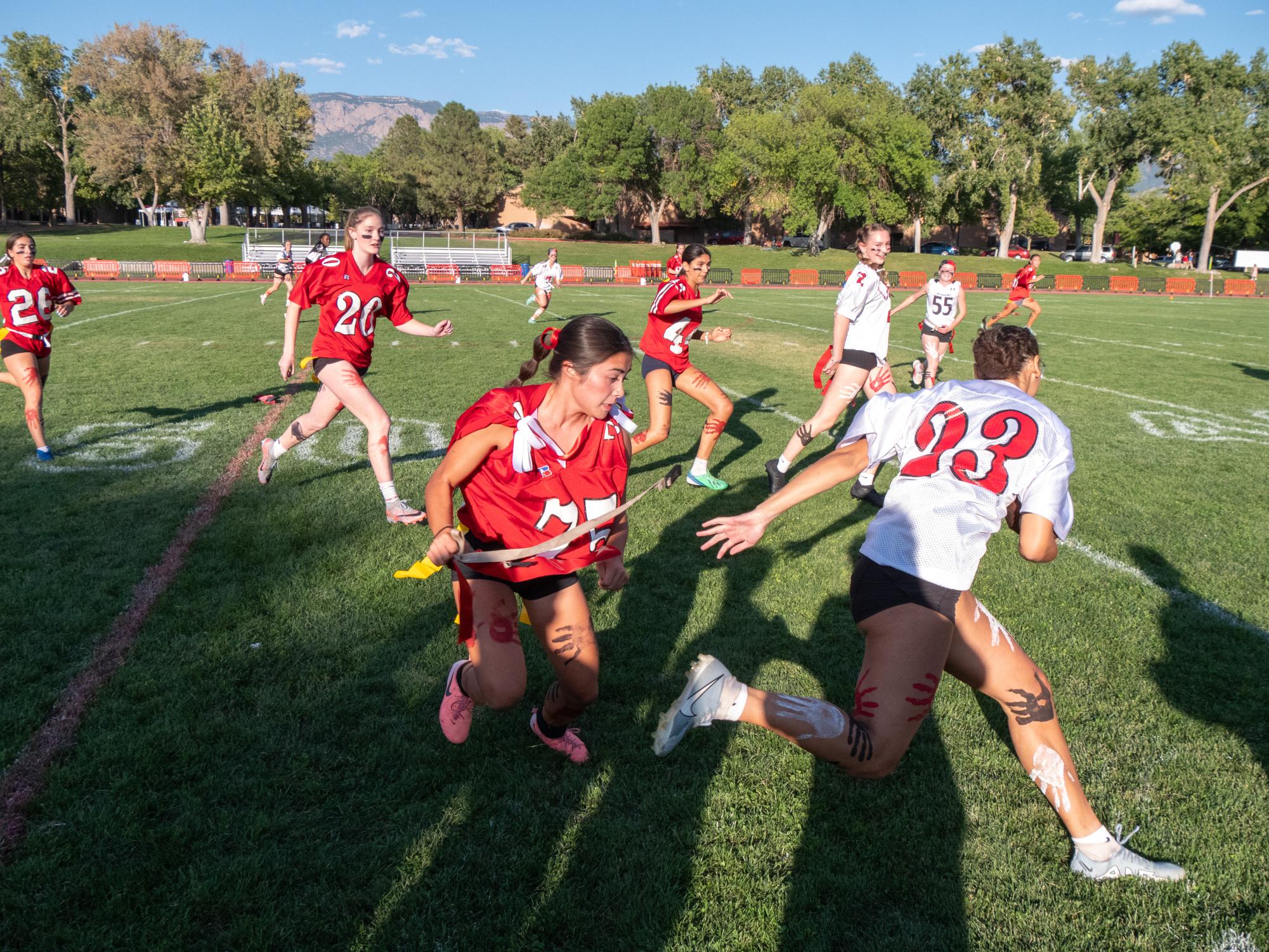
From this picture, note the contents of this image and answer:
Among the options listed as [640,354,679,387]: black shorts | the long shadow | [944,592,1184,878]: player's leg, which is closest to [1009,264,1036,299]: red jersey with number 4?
[640,354,679,387]: black shorts

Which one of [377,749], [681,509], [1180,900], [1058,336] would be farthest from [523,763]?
[1058,336]

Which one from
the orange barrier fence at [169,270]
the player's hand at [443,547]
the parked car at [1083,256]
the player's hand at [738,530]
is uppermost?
the parked car at [1083,256]

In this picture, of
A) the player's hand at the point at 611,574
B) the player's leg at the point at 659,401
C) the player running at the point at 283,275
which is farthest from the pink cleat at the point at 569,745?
the player running at the point at 283,275

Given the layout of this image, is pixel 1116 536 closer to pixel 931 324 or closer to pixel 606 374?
pixel 606 374

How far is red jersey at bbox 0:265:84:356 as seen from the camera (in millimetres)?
7723

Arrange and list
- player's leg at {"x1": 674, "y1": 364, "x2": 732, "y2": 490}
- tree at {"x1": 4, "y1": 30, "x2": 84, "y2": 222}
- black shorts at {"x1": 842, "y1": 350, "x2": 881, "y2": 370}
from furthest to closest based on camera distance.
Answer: tree at {"x1": 4, "y1": 30, "x2": 84, "y2": 222} → black shorts at {"x1": 842, "y1": 350, "x2": 881, "y2": 370} → player's leg at {"x1": 674, "y1": 364, "x2": 732, "y2": 490}

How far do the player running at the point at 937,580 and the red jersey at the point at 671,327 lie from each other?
4415 millimetres

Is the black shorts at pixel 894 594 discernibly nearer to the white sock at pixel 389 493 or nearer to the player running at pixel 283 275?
the white sock at pixel 389 493

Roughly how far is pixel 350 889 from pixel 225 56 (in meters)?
75.4

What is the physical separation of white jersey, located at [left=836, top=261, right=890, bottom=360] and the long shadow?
343 cm

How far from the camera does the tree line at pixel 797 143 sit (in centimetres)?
5572

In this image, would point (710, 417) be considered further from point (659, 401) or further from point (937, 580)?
point (937, 580)

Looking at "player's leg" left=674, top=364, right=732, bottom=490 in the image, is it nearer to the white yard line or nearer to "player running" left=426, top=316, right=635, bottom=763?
"player running" left=426, top=316, right=635, bottom=763

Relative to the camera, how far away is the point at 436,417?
10.4 m
